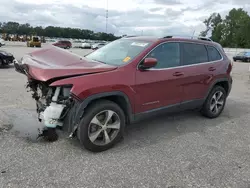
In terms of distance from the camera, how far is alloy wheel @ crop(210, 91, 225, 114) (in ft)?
17.8

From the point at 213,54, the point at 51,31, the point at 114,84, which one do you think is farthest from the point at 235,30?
the point at 114,84

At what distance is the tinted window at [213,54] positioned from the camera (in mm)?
5252

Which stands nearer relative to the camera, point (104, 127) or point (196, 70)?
point (104, 127)

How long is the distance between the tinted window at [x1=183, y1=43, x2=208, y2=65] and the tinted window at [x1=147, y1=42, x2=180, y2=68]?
0.71 ft

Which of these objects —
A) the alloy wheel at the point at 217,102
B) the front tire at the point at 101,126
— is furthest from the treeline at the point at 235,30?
the front tire at the point at 101,126

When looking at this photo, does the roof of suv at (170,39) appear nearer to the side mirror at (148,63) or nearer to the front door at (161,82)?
the front door at (161,82)

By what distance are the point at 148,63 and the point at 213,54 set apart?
2255 mm

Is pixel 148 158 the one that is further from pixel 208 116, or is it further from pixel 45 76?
pixel 208 116

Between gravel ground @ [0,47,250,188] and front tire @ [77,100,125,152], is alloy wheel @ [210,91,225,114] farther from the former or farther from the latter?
front tire @ [77,100,125,152]

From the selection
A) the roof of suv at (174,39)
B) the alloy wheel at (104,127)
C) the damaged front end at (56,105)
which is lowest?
the alloy wheel at (104,127)

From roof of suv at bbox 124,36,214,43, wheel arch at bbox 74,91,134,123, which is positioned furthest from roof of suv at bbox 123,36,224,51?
wheel arch at bbox 74,91,134,123

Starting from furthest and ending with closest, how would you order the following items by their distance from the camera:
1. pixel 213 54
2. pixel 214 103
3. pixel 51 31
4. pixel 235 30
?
pixel 51 31 < pixel 235 30 < pixel 214 103 < pixel 213 54

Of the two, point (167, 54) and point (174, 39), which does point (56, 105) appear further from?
point (174, 39)

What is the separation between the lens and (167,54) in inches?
172
